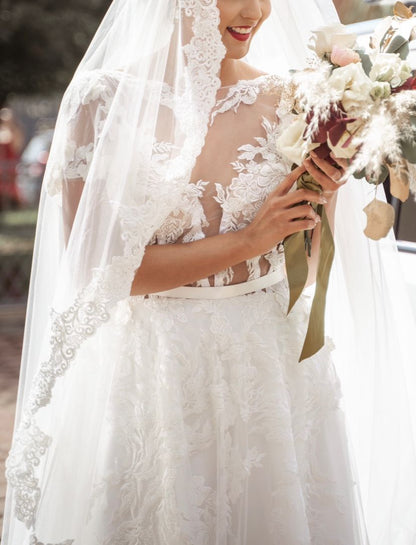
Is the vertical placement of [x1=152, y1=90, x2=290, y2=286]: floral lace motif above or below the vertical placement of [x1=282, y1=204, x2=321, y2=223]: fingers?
above

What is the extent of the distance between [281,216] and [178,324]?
40 centimetres

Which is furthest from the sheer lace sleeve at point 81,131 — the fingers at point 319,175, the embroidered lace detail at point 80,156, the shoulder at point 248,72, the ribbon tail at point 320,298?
the ribbon tail at point 320,298

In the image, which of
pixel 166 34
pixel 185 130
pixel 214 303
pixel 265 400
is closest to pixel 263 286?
pixel 214 303

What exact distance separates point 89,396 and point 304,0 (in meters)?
1.33

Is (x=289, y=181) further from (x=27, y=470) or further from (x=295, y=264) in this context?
(x=27, y=470)

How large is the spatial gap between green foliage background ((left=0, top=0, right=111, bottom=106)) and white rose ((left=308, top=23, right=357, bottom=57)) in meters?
10.1

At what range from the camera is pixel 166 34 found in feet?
6.79

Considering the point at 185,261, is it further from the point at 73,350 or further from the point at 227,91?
the point at 227,91

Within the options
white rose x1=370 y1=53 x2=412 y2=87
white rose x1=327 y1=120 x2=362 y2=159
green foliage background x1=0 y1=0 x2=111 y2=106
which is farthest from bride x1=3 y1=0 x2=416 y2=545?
green foliage background x1=0 y1=0 x2=111 y2=106

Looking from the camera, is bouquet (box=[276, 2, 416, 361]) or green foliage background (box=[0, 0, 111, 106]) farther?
green foliage background (box=[0, 0, 111, 106])

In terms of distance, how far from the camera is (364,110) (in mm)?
1803

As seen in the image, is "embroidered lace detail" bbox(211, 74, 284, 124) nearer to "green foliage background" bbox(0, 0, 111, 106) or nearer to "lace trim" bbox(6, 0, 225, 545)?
"lace trim" bbox(6, 0, 225, 545)

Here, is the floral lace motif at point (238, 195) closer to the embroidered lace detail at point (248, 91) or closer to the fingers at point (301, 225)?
the embroidered lace detail at point (248, 91)

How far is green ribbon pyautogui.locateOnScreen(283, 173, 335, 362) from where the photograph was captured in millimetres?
2082
